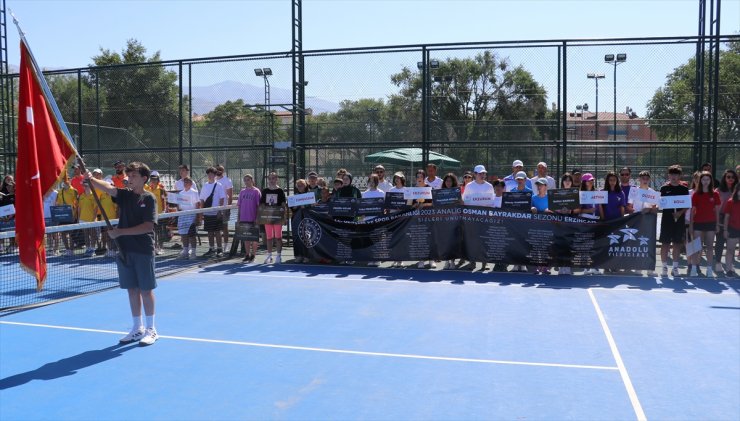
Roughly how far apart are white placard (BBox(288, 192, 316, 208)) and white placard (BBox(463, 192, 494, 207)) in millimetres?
3304

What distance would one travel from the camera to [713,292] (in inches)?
410

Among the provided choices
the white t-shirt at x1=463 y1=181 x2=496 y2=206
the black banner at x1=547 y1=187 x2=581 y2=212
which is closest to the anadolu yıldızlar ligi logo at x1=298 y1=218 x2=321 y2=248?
the white t-shirt at x1=463 y1=181 x2=496 y2=206

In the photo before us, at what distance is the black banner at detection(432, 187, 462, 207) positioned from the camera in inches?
505

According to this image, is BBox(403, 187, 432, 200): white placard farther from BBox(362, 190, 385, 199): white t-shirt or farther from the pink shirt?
the pink shirt

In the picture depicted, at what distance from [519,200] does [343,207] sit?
368 centimetres

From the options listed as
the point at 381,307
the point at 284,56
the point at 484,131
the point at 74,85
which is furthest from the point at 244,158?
the point at 74,85

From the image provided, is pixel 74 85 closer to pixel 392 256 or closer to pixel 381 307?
pixel 392 256

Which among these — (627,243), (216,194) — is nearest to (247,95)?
(216,194)

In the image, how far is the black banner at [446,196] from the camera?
1283 cm

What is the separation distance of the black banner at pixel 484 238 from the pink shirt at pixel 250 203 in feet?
3.17

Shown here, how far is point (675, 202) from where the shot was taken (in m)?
11.7

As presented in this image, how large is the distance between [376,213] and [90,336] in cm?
687

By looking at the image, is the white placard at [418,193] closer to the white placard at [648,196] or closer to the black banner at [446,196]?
the black banner at [446,196]

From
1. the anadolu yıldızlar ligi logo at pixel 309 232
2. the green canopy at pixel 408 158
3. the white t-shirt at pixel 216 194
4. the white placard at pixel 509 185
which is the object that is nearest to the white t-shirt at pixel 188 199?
the white t-shirt at pixel 216 194
